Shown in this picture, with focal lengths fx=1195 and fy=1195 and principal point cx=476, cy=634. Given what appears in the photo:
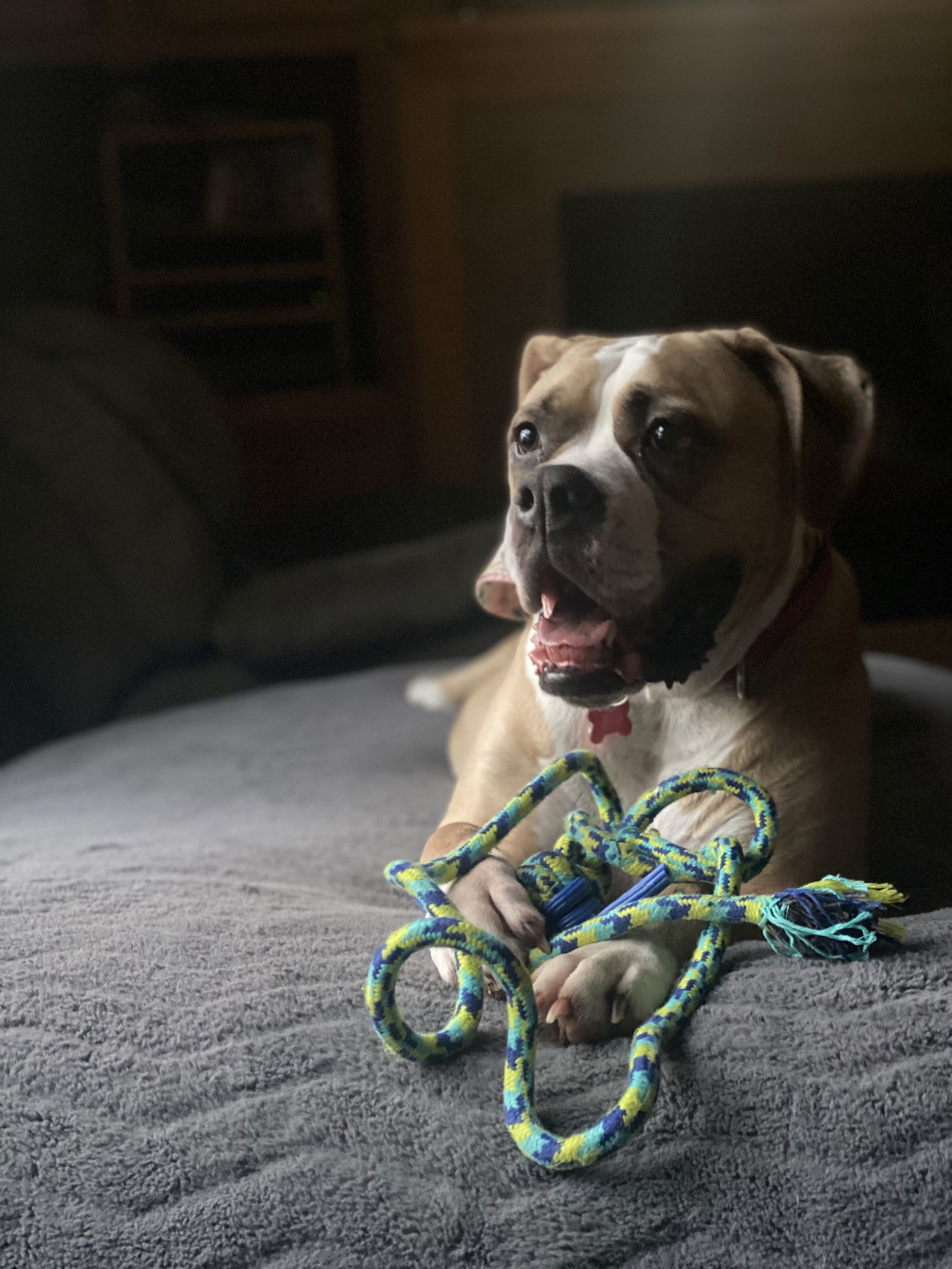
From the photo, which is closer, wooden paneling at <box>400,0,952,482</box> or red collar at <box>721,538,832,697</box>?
red collar at <box>721,538,832,697</box>

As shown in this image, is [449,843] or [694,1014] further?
[449,843]

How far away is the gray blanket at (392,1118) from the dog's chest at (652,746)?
0.23 metres

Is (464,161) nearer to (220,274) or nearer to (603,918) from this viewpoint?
(220,274)

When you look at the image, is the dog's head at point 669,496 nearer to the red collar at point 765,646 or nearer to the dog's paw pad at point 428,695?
the red collar at point 765,646

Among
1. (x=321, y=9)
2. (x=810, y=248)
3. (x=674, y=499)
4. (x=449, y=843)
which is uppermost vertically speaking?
(x=321, y=9)

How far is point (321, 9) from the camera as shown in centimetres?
372

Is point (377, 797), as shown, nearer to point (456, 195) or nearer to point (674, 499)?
point (674, 499)

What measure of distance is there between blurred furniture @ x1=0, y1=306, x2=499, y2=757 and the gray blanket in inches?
42.7

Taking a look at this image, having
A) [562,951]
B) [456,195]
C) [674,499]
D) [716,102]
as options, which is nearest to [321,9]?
[456,195]

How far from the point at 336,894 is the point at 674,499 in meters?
0.49

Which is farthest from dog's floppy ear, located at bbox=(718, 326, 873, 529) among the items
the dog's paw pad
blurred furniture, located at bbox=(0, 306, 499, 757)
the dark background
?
the dark background

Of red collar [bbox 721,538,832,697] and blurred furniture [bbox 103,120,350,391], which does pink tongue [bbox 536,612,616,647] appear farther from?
blurred furniture [bbox 103,120,350,391]

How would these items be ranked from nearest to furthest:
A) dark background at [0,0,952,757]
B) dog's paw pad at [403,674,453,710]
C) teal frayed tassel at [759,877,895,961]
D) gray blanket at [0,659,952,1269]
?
gray blanket at [0,659,952,1269] → teal frayed tassel at [759,877,895,961] → dog's paw pad at [403,674,453,710] → dark background at [0,0,952,757]

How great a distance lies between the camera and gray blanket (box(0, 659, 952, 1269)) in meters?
0.61
